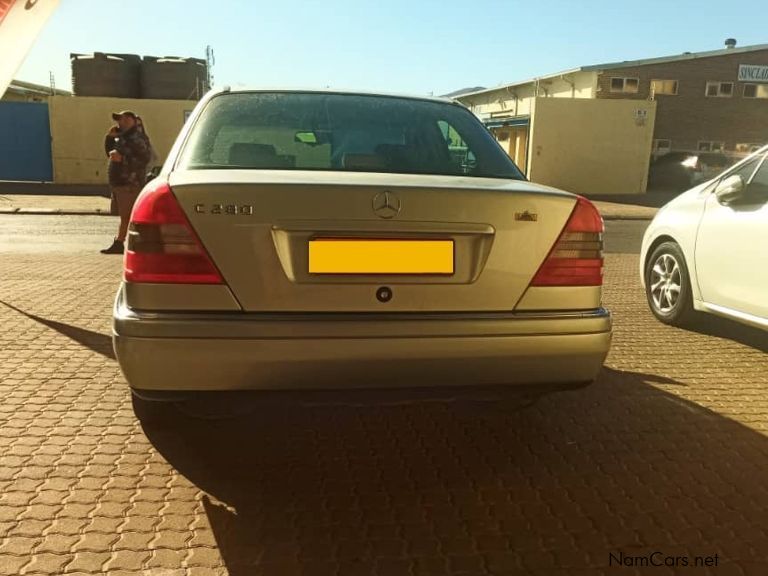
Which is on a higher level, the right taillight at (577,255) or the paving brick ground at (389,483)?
the right taillight at (577,255)

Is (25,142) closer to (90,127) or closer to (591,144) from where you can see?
(90,127)

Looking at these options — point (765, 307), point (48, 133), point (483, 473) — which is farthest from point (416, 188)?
point (48, 133)

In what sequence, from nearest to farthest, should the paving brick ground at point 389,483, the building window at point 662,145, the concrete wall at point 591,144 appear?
the paving brick ground at point 389,483 → the concrete wall at point 591,144 → the building window at point 662,145

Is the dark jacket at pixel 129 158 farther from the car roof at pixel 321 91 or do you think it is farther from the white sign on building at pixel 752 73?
the white sign on building at pixel 752 73

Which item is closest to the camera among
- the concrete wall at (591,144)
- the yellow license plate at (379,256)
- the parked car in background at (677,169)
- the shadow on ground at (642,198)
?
the yellow license plate at (379,256)

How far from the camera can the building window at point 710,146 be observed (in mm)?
34188

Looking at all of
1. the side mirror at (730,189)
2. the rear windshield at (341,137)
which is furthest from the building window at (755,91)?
the rear windshield at (341,137)

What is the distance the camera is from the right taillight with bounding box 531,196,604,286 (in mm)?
2684

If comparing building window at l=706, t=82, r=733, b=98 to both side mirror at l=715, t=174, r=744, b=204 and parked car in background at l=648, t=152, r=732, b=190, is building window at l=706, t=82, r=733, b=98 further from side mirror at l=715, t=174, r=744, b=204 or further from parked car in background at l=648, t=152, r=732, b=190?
side mirror at l=715, t=174, r=744, b=204

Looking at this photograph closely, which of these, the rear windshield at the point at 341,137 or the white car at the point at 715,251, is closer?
the rear windshield at the point at 341,137

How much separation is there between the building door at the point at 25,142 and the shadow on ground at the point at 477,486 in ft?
71.0

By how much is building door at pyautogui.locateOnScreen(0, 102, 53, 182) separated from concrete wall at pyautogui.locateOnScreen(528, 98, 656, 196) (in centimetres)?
1590

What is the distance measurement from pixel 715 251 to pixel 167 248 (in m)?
3.87

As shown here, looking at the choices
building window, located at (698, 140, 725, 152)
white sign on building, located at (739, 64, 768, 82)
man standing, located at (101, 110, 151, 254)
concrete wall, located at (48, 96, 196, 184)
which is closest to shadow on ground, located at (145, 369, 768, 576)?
man standing, located at (101, 110, 151, 254)
